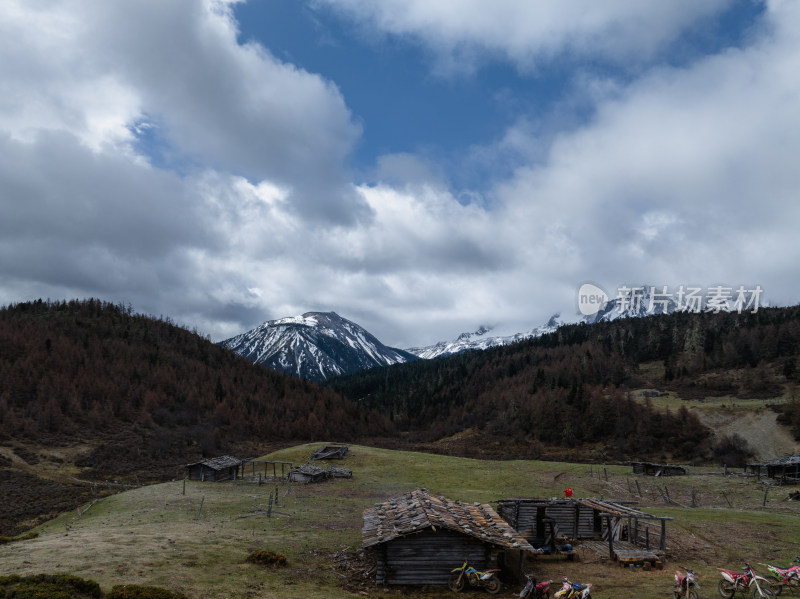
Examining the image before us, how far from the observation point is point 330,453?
80.4 metres

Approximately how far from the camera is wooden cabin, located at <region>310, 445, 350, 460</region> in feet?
263

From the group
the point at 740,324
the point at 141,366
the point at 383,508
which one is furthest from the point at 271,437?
the point at 740,324

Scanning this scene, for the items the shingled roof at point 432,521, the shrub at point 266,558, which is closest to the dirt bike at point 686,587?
the shingled roof at point 432,521

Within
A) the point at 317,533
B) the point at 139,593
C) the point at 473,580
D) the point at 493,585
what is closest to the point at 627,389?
the point at 317,533

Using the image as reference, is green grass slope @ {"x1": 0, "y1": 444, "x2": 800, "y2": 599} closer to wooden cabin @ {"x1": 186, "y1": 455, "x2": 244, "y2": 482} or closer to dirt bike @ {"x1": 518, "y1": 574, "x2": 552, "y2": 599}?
dirt bike @ {"x1": 518, "y1": 574, "x2": 552, "y2": 599}

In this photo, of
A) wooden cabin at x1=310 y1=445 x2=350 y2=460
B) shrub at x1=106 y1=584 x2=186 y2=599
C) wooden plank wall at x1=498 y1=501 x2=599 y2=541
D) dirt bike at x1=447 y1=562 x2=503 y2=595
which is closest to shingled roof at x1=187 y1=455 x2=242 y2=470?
wooden cabin at x1=310 y1=445 x2=350 y2=460

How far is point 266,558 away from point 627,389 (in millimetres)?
141046

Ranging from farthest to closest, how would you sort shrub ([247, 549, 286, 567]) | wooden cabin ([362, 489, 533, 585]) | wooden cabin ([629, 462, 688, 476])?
1. wooden cabin ([629, 462, 688, 476])
2. shrub ([247, 549, 286, 567])
3. wooden cabin ([362, 489, 533, 585])

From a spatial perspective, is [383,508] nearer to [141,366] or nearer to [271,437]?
[271,437]

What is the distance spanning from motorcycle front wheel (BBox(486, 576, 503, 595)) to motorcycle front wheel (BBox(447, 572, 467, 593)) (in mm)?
1180

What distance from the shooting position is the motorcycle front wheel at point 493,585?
23.2m

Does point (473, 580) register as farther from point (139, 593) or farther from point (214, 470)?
point (214, 470)

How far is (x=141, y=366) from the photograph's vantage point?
152 meters

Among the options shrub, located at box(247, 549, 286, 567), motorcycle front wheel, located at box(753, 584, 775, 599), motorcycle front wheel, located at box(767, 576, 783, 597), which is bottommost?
shrub, located at box(247, 549, 286, 567)
